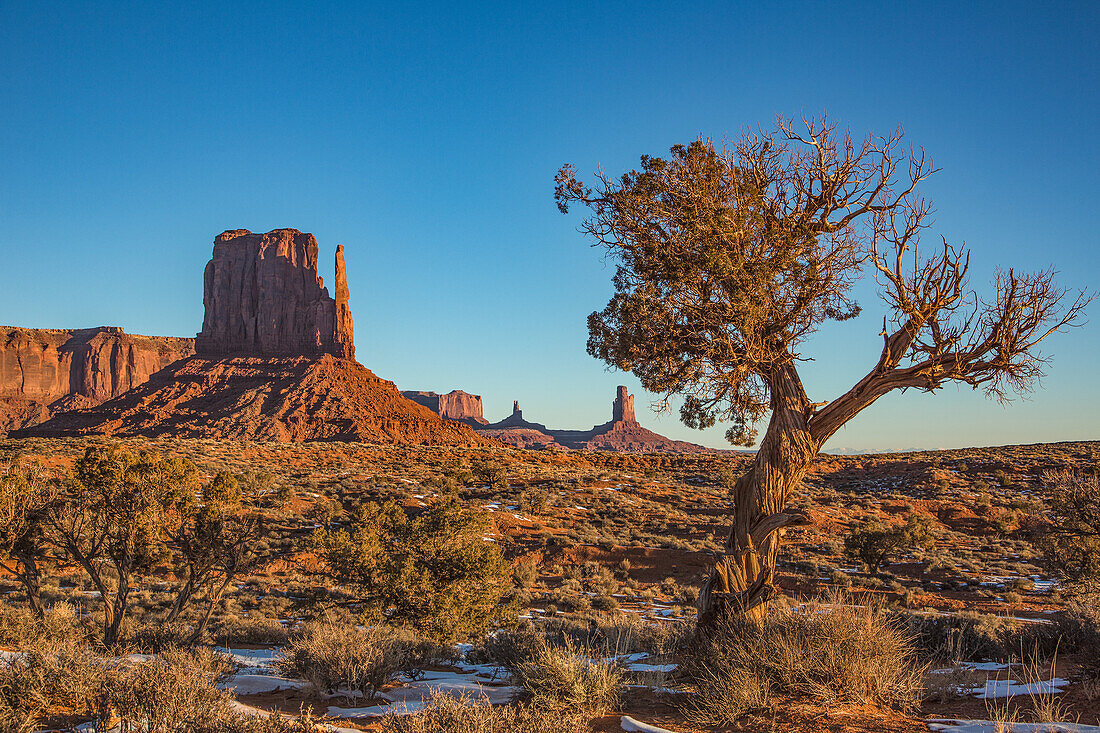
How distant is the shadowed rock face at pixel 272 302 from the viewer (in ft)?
315

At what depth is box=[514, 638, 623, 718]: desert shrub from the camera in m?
5.21

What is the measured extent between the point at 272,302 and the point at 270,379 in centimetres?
2396

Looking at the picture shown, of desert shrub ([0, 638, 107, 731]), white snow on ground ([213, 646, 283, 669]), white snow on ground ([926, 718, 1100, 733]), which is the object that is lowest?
white snow on ground ([213, 646, 283, 669])

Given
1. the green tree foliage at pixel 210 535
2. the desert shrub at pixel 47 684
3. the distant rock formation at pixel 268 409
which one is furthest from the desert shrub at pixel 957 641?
the distant rock formation at pixel 268 409

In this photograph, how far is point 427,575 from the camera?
9695mm

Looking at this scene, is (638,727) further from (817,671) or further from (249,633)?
(249,633)

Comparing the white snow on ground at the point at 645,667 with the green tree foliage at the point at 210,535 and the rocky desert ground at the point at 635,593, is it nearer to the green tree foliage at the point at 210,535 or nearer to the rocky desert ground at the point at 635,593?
the rocky desert ground at the point at 635,593

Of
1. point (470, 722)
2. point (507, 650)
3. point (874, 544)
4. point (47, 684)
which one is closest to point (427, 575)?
point (507, 650)

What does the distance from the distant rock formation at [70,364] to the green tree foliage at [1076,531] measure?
14332 centimetres

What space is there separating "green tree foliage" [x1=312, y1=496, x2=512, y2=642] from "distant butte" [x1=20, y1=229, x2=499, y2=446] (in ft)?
193

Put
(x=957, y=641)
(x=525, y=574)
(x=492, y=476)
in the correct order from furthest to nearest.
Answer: (x=492, y=476)
(x=525, y=574)
(x=957, y=641)

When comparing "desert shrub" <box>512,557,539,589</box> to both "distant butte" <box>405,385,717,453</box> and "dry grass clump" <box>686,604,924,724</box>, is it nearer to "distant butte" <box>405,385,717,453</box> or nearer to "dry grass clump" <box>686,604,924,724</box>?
"dry grass clump" <box>686,604,924,724</box>

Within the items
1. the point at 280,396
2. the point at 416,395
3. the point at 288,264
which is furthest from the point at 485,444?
the point at 416,395

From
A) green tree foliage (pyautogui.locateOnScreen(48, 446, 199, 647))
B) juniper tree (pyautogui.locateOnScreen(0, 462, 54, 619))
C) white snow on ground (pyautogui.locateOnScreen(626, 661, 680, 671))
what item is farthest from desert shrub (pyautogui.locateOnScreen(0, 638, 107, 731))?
white snow on ground (pyautogui.locateOnScreen(626, 661, 680, 671))
